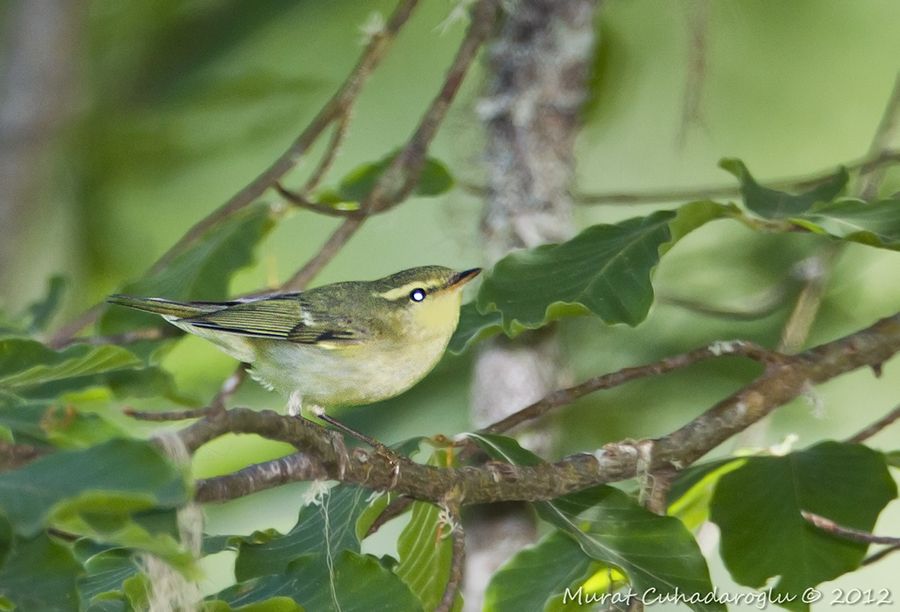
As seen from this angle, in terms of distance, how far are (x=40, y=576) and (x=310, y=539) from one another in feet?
1.26

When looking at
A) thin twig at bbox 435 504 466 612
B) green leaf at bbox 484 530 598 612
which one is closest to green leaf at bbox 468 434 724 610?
green leaf at bbox 484 530 598 612

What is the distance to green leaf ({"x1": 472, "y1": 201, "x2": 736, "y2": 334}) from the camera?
47.8 inches

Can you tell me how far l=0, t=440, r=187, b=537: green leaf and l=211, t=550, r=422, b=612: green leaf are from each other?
0.41 meters

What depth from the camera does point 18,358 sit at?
52.2 inches

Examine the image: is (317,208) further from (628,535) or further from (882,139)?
(882,139)

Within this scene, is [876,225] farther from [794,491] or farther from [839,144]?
[839,144]

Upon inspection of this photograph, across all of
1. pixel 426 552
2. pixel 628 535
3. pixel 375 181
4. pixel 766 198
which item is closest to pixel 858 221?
pixel 766 198

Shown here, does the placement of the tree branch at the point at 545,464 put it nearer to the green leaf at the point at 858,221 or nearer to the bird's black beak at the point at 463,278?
the green leaf at the point at 858,221

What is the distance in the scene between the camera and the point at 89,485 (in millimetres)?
668

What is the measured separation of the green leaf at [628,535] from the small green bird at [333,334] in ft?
0.60

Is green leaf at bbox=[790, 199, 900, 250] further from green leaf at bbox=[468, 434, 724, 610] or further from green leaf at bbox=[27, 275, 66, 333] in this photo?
green leaf at bbox=[27, 275, 66, 333]

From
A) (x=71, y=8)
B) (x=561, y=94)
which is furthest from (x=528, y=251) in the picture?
(x=71, y=8)

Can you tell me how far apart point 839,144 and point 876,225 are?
0.94 meters
